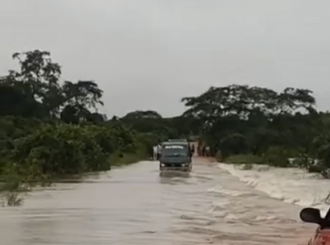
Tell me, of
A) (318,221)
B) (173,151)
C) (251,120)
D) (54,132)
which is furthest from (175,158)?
(318,221)

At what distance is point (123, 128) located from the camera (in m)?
73.4

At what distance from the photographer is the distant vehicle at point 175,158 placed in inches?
1916

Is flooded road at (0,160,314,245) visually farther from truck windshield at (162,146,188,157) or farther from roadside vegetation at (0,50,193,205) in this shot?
truck windshield at (162,146,188,157)

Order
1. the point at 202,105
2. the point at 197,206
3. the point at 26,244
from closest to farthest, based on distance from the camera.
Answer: the point at 26,244 → the point at 197,206 → the point at 202,105

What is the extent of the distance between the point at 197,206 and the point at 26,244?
945cm

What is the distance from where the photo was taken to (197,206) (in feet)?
75.0

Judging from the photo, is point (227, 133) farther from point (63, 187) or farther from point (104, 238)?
point (104, 238)

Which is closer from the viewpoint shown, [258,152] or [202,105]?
[258,152]

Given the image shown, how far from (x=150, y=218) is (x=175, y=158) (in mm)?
29906

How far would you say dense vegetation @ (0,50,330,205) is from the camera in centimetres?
4056

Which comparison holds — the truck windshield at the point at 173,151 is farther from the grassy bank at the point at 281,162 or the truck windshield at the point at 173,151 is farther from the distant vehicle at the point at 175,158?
the grassy bank at the point at 281,162

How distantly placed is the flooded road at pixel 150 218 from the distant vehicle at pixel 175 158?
18.2 meters

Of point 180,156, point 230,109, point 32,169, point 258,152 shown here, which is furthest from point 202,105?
point 32,169

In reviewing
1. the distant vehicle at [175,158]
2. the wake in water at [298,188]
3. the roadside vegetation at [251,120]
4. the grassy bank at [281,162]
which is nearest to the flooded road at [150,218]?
the wake in water at [298,188]
